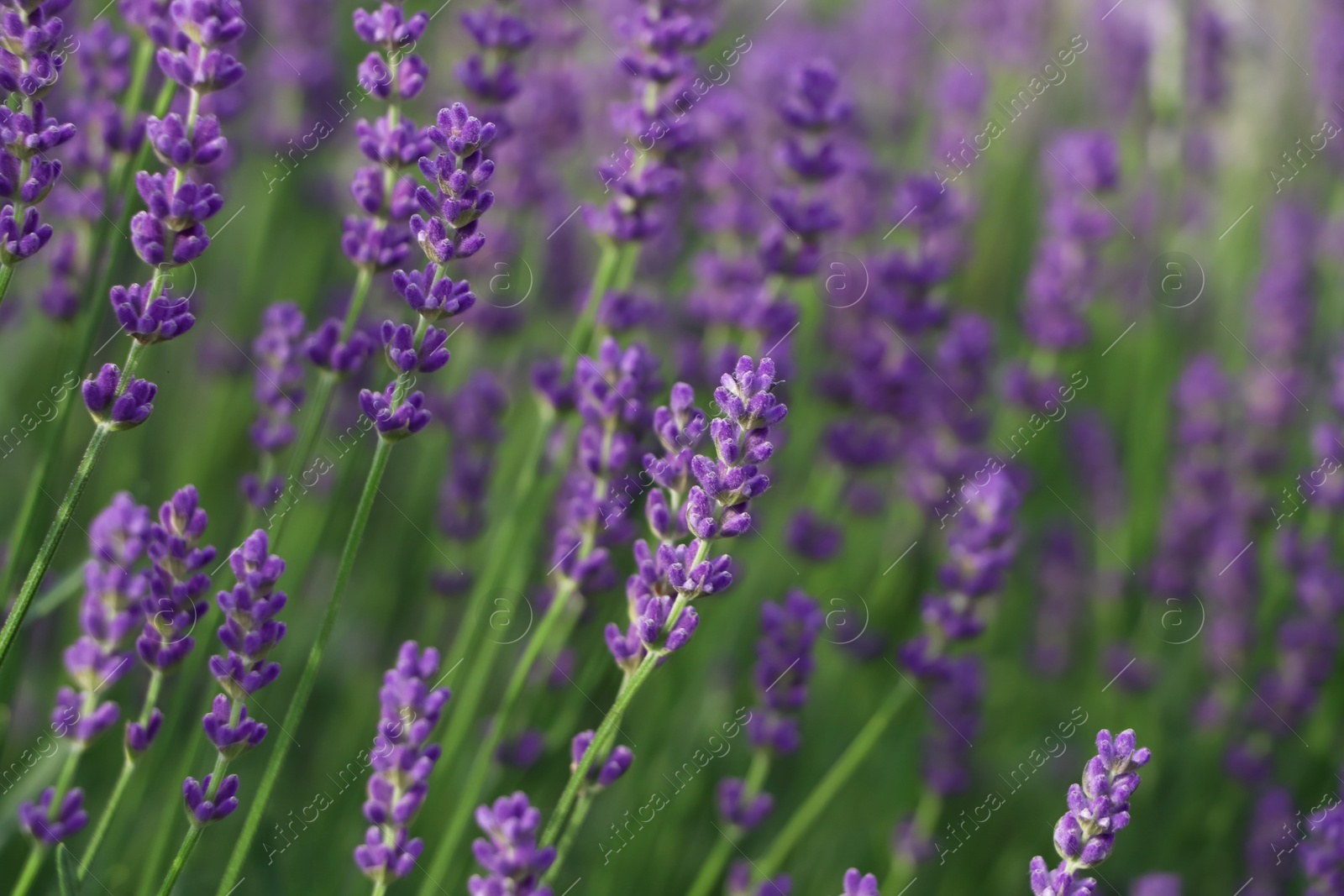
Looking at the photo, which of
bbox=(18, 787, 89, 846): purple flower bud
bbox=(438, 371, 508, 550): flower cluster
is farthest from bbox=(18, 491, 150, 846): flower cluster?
bbox=(438, 371, 508, 550): flower cluster

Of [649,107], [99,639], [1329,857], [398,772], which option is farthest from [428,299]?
[1329,857]

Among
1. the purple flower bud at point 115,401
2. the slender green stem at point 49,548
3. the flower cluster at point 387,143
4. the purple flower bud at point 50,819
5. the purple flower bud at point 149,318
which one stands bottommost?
the purple flower bud at point 50,819

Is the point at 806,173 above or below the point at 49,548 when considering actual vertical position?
above

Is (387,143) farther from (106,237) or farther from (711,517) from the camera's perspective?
(711,517)

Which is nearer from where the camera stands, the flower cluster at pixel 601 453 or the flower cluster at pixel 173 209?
the flower cluster at pixel 173 209

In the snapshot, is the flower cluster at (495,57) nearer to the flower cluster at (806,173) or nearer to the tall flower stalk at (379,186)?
the tall flower stalk at (379,186)

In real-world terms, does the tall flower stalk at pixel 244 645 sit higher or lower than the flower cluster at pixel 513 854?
higher

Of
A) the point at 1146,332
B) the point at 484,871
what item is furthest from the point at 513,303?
the point at 1146,332

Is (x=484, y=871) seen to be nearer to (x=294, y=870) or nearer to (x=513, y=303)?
(x=294, y=870)

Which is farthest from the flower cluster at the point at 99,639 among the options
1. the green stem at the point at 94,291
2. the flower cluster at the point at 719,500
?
the flower cluster at the point at 719,500
